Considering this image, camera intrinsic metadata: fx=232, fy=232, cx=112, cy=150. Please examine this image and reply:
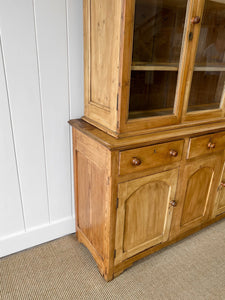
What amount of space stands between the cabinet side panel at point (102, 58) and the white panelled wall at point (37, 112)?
0.43 ft

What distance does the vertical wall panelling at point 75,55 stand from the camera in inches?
47.8

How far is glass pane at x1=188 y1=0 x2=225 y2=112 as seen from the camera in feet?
3.92

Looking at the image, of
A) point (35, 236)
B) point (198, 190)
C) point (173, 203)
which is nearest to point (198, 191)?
point (198, 190)

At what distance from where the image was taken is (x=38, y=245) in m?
1.54

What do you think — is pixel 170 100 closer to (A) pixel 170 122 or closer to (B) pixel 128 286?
(A) pixel 170 122

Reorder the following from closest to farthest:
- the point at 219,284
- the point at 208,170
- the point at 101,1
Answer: the point at 101,1 < the point at 219,284 < the point at 208,170

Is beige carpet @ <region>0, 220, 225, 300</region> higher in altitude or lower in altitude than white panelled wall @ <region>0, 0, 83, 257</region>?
lower

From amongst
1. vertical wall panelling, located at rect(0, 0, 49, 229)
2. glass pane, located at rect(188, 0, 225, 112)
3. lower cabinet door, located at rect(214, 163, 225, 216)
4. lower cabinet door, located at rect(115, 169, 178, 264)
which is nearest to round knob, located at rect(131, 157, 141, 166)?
lower cabinet door, located at rect(115, 169, 178, 264)

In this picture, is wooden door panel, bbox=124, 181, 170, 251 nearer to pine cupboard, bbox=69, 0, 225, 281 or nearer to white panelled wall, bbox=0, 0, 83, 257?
pine cupboard, bbox=69, 0, 225, 281

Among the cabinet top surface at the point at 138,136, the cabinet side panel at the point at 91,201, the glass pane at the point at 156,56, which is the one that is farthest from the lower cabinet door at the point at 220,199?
the cabinet side panel at the point at 91,201

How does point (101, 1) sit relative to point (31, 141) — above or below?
above

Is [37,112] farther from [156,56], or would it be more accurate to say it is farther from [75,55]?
[156,56]

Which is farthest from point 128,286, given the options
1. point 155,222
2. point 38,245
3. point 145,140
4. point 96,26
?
point 96,26

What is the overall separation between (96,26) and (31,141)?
70 centimetres
